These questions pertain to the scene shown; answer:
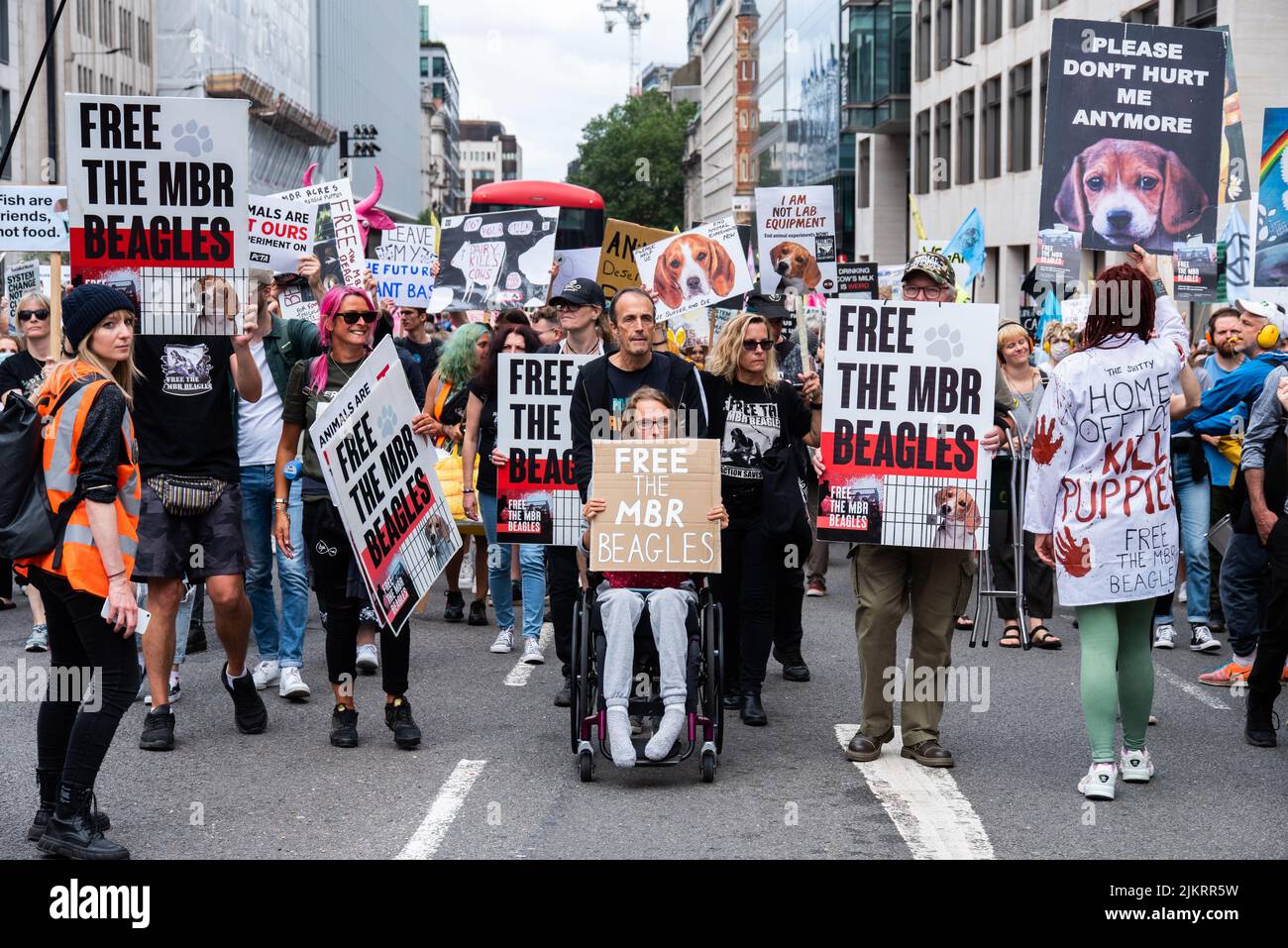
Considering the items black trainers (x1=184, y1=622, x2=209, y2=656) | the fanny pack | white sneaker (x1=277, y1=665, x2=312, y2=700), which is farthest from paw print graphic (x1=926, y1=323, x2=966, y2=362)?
black trainers (x1=184, y1=622, x2=209, y2=656)

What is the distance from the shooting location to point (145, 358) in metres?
7.49

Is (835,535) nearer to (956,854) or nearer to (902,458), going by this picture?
(902,458)

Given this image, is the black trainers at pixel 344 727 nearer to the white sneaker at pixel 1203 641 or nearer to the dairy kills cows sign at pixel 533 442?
the dairy kills cows sign at pixel 533 442

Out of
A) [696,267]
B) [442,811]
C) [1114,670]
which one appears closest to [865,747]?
[1114,670]

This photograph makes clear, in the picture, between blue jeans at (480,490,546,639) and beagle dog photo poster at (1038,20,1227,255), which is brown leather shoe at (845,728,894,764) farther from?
blue jeans at (480,490,546,639)

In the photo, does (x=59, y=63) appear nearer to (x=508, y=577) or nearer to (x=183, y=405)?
(x=508, y=577)

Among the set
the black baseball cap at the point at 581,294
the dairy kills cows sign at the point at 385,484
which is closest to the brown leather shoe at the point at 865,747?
the dairy kills cows sign at the point at 385,484

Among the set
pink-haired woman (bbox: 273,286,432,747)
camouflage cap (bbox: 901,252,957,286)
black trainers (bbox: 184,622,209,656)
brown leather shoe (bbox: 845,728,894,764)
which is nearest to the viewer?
brown leather shoe (bbox: 845,728,894,764)

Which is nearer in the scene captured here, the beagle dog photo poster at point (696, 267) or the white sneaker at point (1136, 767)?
the white sneaker at point (1136, 767)

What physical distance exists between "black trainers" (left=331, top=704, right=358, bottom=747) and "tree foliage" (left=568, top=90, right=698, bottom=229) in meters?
129

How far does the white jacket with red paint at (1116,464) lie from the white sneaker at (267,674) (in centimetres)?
432

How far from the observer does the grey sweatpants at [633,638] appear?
6.70 metres

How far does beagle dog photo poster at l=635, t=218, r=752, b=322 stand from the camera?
1404 cm

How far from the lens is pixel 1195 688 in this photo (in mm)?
9000
